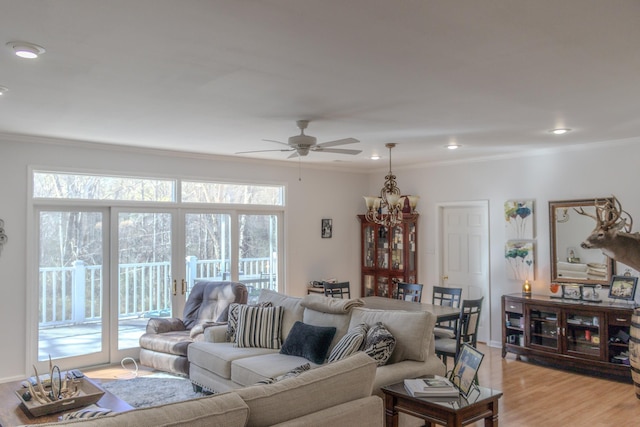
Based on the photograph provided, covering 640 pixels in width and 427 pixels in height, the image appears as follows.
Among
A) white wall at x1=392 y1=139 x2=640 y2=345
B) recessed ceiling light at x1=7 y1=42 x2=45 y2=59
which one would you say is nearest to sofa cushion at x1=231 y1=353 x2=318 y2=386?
recessed ceiling light at x1=7 y1=42 x2=45 y2=59

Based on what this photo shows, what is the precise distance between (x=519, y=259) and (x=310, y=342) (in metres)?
3.54

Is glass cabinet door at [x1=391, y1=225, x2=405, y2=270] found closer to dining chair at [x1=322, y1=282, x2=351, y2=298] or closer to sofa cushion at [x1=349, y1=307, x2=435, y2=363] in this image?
dining chair at [x1=322, y1=282, x2=351, y2=298]

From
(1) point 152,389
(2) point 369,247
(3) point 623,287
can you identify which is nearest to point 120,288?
(1) point 152,389

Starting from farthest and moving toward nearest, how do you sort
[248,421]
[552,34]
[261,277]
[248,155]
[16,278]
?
[261,277], [248,155], [16,278], [552,34], [248,421]

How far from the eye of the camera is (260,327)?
4.66 m

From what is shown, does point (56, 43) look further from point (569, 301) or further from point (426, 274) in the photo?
point (426, 274)

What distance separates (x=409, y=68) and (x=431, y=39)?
1.60ft

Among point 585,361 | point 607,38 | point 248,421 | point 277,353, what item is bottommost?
point 585,361

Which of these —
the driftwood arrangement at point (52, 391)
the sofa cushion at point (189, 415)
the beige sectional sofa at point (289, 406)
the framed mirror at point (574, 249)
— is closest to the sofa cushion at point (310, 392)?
the beige sectional sofa at point (289, 406)

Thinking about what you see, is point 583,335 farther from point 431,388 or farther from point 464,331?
point 431,388

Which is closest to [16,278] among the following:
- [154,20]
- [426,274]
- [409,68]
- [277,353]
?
[277,353]

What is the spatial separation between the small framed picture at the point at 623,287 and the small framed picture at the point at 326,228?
402 cm

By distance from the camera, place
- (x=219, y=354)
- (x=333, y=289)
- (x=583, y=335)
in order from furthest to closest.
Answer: (x=333, y=289), (x=583, y=335), (x=219, y=354)

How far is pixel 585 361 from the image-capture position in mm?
5332
